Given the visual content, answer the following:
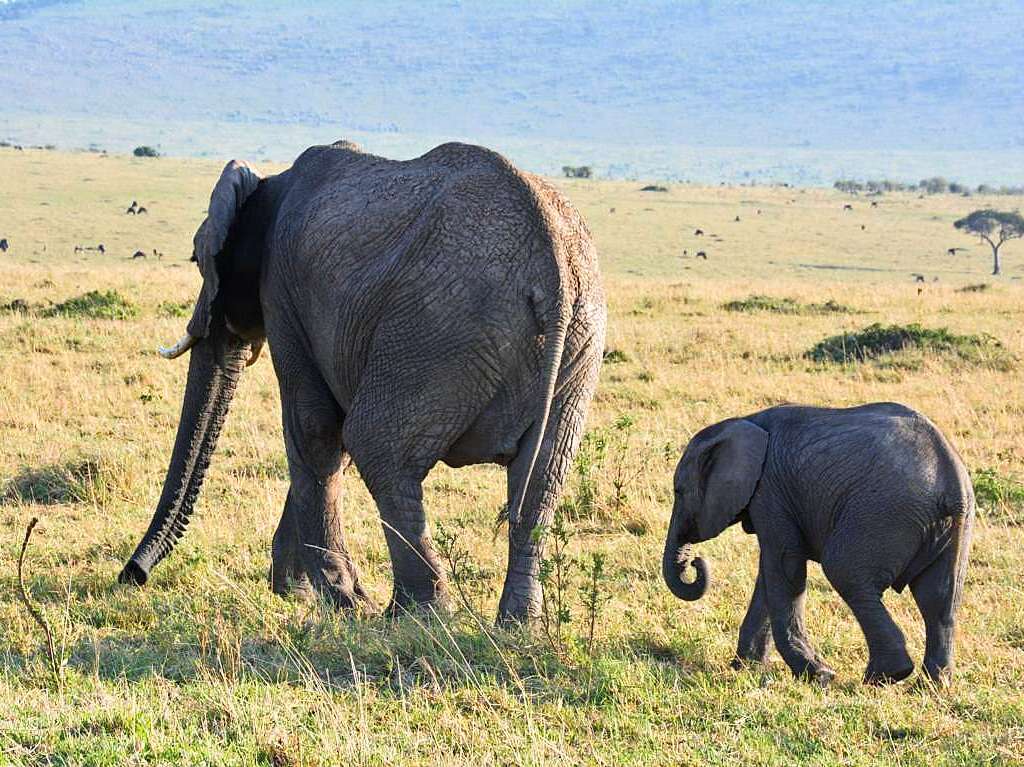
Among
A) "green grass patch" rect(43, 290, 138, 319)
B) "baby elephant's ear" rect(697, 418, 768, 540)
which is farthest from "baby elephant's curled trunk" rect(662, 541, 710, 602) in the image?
"green grass patch" rect(43, 290, 138, 319)

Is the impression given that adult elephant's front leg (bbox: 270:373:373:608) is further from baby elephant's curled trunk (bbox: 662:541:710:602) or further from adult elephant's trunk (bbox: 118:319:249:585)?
baby elephant's curled trunk (bbox: 662:541:710:602)

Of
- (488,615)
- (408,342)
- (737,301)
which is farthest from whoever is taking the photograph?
(737,301)

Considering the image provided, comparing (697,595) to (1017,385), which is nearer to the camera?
(697,595)

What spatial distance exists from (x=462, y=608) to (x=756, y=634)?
141cm

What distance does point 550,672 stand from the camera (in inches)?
237

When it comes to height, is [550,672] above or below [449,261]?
below

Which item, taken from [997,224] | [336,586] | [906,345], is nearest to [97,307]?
[906,345]

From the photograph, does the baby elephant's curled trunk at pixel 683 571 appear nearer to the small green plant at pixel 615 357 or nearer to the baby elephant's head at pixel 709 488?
the baby elephant's head at pixel 709 488

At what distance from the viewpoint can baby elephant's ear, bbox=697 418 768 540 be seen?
21.6 ft

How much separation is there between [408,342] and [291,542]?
187 centimetres

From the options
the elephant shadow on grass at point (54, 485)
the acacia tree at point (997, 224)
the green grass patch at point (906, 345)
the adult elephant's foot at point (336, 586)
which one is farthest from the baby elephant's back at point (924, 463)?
the acacia tree at point (997, 224)

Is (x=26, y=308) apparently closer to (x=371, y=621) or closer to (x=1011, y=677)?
(x=371, y=621)

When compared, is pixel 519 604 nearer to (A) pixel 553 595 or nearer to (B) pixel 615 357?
(A) pixel 553 595

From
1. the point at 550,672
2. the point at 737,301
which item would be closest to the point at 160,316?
the point at 737,301
